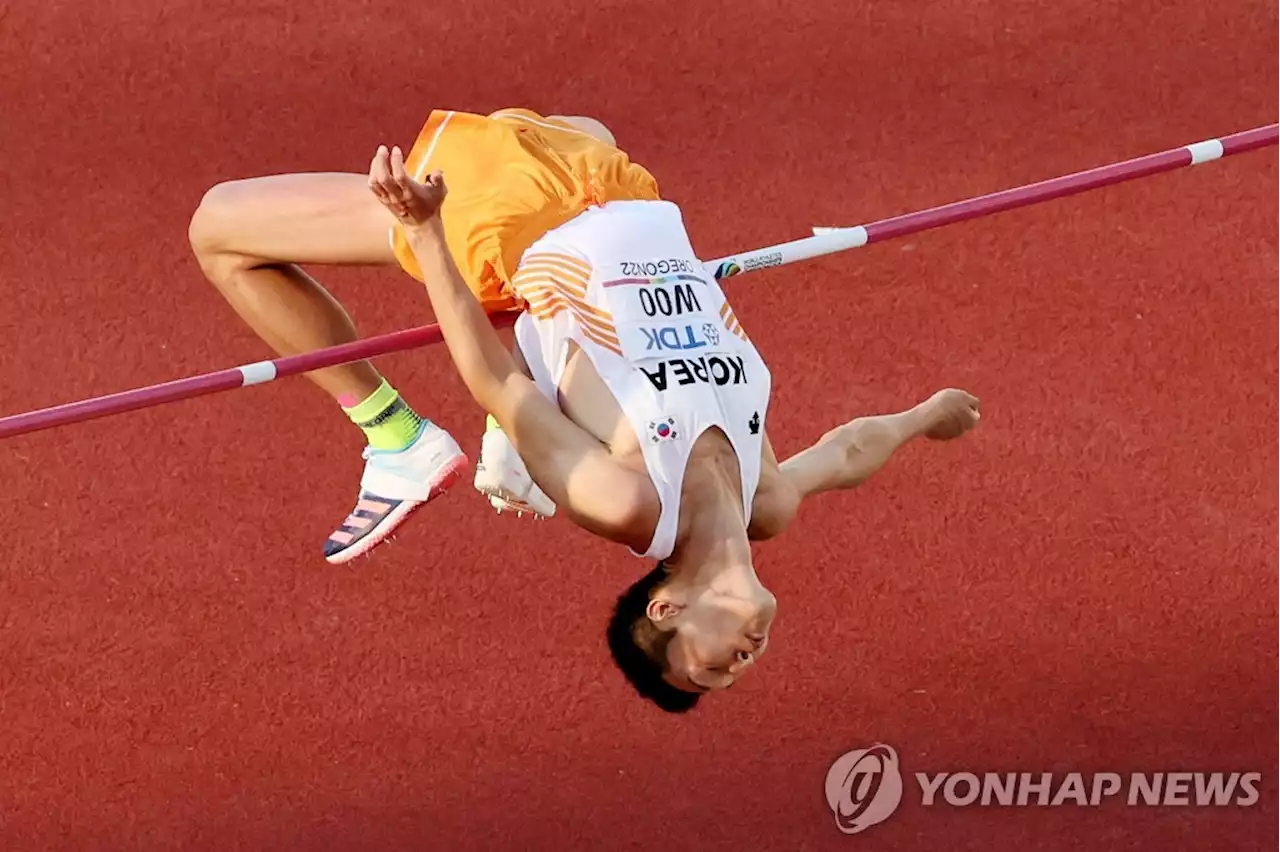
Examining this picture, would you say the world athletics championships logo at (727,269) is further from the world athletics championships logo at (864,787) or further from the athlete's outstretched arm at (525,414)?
the world athletics championships logo at (864,787)

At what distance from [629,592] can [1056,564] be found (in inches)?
90.1

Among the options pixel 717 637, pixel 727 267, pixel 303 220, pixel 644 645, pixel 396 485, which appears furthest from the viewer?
pixel 396 485

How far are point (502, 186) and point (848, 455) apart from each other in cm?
90

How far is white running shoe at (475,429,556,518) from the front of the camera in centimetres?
361

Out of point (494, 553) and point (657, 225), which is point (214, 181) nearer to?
point (494, 553)

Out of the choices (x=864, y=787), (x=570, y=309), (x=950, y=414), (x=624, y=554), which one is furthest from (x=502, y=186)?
(x=864, y=787)

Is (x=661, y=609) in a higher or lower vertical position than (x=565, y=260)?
lower

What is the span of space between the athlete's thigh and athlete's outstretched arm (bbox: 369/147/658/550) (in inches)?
18.8

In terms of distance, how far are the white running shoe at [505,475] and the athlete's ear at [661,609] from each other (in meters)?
0.31

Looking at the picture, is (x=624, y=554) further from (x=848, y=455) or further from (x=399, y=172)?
(x=399, y=172)

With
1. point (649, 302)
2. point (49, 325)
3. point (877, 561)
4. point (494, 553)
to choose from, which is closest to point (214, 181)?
point (49, 325)

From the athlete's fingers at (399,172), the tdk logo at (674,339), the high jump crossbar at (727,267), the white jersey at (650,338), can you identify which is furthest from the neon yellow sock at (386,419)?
the athlete's fingers at (399,172)

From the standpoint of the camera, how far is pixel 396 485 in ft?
13.1

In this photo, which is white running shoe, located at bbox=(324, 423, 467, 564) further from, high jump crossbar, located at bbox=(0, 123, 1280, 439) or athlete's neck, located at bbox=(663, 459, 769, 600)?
athlete's neck, located at bbox=(663, 459, 769, 600)
